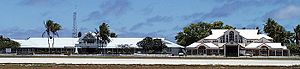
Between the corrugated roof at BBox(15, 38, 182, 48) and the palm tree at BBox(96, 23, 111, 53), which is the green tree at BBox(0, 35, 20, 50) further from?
the palm tree at BBox(96, 23, 111, 53)

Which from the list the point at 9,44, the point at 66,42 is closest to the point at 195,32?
the point at 66,42

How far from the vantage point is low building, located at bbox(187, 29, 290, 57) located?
122m

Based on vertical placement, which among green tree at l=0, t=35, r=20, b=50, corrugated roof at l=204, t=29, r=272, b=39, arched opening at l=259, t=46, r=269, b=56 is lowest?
arched opening at l=259, t=46, r=269, b=56

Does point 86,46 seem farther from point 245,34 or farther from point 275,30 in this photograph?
point 275,30

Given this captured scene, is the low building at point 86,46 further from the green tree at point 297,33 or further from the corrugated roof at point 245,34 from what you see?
the green tree at point 297,33

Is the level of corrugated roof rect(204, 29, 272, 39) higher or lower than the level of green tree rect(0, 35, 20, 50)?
higher

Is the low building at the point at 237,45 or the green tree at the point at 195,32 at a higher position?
the green tree at the point at 195,32

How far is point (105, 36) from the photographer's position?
5566 inches

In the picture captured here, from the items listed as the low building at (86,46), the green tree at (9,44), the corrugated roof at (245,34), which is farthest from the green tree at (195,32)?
the green tree at (9,44)

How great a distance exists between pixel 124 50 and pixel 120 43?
17.3 feet

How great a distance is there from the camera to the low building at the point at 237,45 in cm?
12244

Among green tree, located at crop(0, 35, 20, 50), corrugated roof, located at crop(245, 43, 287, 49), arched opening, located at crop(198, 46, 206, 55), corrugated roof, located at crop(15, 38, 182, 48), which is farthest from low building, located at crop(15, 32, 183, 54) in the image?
corrugated roof, located at crop(245, 43, 287, 49)

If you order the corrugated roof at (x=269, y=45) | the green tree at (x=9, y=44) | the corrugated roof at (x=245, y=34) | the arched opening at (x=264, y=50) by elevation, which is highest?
the corrugated roof at (x=245, y=34)

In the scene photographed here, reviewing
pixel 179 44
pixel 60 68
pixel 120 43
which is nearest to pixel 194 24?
pixel 179 44
